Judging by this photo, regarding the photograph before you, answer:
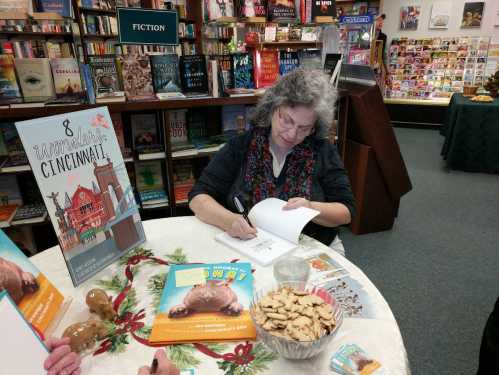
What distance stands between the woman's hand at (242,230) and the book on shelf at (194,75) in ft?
4.44

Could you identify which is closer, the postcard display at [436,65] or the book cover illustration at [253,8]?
the book cover illustration at [253,8]

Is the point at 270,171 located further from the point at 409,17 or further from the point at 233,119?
the point at 409,17

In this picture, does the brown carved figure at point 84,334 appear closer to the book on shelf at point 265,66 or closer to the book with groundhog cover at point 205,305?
the book with groundhog cover at point 205,305

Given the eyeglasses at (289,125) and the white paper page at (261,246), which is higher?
the eyeglasses at (289,125)

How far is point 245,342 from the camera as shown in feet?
2.54

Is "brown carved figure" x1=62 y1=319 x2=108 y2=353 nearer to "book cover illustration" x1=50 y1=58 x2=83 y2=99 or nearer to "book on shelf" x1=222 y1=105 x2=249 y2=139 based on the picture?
"book cover illustration" x1=50 y1=58 x2=83 y2=99

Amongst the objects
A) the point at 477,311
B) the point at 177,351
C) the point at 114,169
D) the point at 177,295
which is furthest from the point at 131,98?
the point at 477,311

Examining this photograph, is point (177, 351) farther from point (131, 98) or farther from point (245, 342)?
point (131, 98)

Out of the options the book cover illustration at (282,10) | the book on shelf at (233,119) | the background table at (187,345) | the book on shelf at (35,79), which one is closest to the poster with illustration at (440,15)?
the book cover illustration at (282,10)

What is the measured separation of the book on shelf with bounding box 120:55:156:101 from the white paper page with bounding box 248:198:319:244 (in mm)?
1268

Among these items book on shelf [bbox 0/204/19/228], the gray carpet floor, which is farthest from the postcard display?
book on shelf [bbox 0/204/19/228]

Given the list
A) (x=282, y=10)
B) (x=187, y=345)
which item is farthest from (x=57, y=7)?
(x=187, y=345)

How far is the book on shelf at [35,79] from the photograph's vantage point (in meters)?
1.95

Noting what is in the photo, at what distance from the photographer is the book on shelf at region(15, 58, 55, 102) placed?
1951 millimetres
